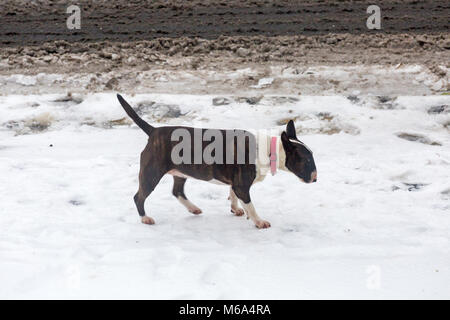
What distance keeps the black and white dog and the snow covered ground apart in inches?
18.7

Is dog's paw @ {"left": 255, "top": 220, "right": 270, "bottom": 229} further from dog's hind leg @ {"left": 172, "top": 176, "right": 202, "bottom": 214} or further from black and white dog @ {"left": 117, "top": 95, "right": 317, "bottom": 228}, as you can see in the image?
dog's hind leg @ {"left": 172, "top": 176, "right": 202, "bottom": 214}

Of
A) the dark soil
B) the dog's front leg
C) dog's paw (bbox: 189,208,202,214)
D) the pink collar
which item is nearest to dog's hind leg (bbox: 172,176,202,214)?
dog's paw (bbox: 189,208,202,214)

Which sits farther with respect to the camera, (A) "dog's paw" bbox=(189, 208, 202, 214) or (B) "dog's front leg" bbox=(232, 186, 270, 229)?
(A) "dog's paw" bbox=(189, 208, 202, 214)

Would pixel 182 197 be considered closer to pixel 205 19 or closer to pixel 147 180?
pixel 147 180

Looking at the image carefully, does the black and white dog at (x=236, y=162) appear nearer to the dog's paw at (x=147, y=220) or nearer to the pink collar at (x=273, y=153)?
the pink collar at (x=273, y=153)

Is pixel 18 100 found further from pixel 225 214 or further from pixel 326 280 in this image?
pixel 326 280

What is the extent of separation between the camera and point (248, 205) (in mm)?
4797

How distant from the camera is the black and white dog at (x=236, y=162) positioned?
463 cm

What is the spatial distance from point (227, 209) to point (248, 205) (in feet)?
2.16

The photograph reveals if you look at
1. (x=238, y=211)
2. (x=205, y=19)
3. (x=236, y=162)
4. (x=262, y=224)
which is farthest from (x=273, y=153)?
(x=205, y=19)

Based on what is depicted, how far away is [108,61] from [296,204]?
5.05m

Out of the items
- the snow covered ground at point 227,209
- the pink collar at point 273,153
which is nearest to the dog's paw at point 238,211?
the snow covered ground at point 227,209

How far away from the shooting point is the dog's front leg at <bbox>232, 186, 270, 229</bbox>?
471 cm
